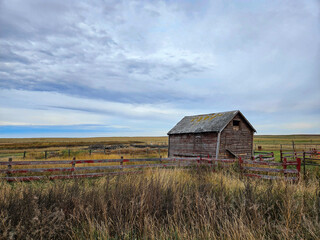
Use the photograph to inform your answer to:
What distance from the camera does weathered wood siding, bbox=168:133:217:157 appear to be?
2025 cm

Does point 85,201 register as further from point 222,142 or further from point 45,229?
point 222,142

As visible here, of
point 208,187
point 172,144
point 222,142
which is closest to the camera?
point 208,187

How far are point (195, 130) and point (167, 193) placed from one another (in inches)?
671

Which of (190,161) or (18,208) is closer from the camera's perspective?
(18,208)

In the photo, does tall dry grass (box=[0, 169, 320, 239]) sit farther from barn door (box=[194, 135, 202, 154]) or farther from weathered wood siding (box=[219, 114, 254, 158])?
barn door (box=[194, 135, 202, 154])

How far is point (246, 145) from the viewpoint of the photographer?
2191 centimetres

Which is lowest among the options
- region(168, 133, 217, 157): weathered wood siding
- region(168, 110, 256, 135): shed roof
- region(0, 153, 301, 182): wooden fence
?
region(0, 153, 301, 182): wooden fence

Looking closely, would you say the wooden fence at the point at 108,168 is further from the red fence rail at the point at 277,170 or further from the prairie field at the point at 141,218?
the prairie field at the point at 141,218

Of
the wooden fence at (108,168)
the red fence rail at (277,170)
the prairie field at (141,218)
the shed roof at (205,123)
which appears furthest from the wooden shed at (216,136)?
the prairie field at (141,218)

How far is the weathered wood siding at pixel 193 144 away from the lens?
20250 millimetres

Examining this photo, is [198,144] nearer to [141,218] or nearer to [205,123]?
[205,123]

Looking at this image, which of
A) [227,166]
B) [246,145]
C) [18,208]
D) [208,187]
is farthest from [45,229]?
[246,145]

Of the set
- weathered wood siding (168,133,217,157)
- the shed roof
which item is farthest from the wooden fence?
the shed roof

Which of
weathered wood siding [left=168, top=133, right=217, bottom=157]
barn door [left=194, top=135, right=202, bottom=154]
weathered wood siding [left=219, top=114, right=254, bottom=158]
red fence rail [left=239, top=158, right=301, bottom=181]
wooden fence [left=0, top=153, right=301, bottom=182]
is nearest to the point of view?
red fence rail [left=239, top=158, right=301, bottom=181]
